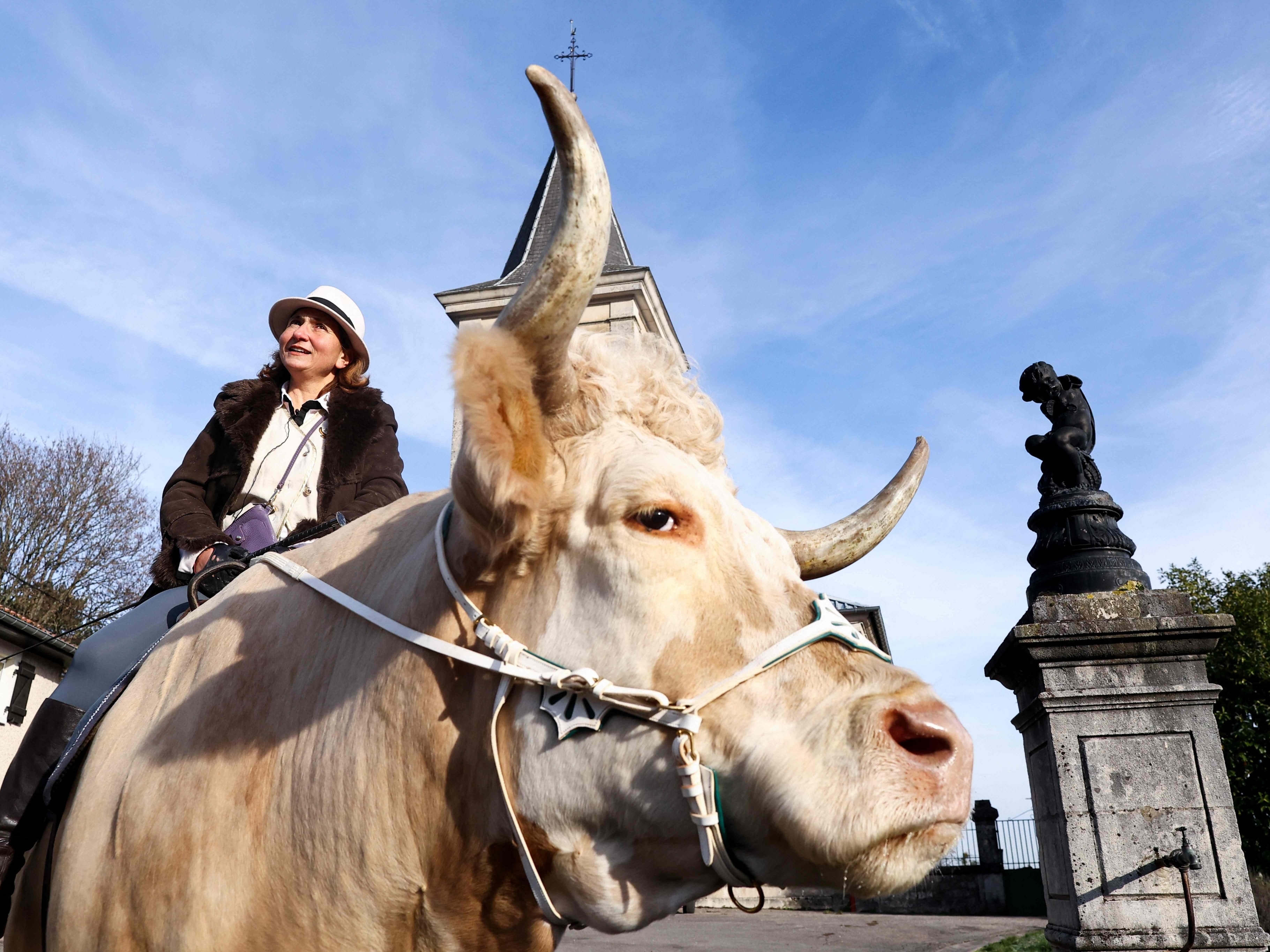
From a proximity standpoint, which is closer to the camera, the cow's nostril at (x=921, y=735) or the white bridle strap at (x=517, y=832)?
the cow's nostril at (x=921, y=735)

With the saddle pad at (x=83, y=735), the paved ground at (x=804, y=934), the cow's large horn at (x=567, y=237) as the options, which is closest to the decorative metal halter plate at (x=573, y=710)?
the cow's large horn at (x=567, y=237)

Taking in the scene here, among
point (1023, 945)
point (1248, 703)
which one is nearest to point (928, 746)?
point (1023, 945)

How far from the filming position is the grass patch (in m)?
8.41

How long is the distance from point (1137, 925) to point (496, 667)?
196 inches

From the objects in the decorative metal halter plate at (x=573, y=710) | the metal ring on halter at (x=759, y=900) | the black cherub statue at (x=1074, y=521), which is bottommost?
the metal ring on halter at (x=759, y=900)

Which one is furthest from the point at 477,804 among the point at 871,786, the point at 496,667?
the point at 871,786

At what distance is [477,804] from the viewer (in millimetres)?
1865

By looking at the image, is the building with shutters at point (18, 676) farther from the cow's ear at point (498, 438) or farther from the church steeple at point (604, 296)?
the cow's ear at point (498, 438)

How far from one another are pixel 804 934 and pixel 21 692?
18.0 metres

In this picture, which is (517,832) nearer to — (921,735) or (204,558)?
(921,735)

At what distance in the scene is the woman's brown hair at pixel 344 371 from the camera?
3.52m

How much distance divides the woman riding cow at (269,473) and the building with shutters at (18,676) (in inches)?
751

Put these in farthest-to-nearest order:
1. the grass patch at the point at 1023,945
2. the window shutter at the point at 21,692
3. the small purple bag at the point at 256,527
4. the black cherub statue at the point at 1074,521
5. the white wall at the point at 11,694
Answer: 1. the window shutter at the point at 21,692
2. the white wall at the point at 11,694
3. the grass patch at the point at 1023,945
4. the black cherub statue at the point at 1074,521
5. the small purple bag at the point at 256,527

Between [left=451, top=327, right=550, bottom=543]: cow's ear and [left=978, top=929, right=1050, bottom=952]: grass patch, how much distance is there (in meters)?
8.28
